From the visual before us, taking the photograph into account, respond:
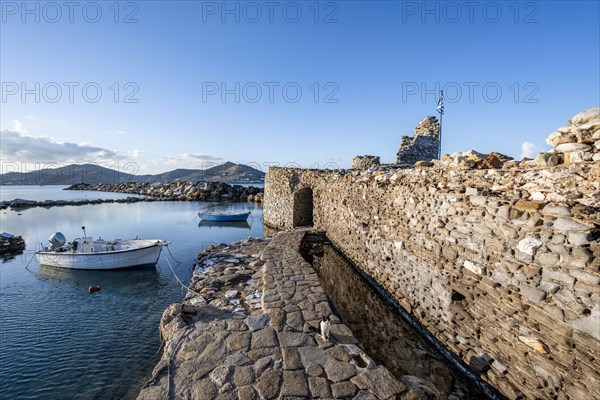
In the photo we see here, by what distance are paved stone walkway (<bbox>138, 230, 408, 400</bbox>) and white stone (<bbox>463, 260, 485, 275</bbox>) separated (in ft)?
7.37

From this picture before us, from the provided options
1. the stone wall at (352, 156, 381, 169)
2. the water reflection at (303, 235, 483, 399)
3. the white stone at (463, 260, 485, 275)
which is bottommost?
the water reflection at (303, 235, 483, 399)

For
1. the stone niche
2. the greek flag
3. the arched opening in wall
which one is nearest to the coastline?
the arched opening in wall

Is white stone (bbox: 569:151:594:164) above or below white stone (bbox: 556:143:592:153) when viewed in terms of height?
below

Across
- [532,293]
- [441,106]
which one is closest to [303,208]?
[441,106]

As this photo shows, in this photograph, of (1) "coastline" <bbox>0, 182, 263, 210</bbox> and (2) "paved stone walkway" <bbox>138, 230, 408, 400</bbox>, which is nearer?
(2) "paved stone walkway" <bbox>138, 230, 408, 400</bbox>

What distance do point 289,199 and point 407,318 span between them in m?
11.3

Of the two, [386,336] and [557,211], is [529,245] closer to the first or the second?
[557,211]

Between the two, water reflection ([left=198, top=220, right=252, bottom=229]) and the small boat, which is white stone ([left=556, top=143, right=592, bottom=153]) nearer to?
water reflection ([left=198, top=220, right=252, bottom=229])

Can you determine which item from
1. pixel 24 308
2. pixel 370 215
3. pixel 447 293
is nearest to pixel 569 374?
pixel 447 293

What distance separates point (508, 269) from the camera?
3.71m

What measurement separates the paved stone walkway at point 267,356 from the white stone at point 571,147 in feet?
12.1

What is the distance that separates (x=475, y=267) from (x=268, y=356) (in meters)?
3.39

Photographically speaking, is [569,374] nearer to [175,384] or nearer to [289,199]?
[175,384]

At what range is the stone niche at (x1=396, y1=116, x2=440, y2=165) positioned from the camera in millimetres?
13374
